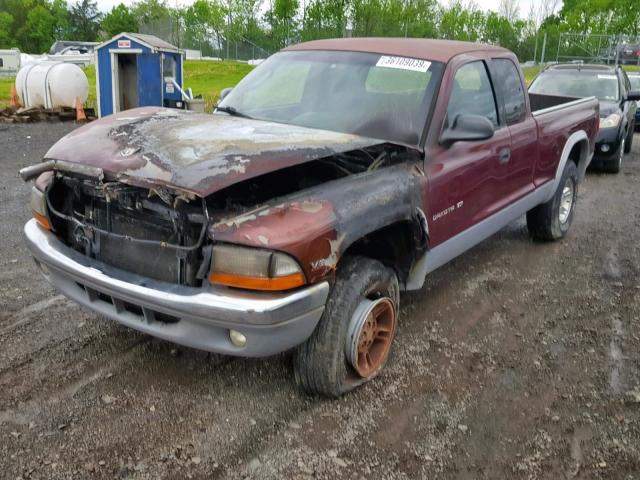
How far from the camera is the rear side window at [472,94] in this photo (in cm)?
420

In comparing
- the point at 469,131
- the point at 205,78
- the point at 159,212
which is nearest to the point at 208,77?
the point at 205,78

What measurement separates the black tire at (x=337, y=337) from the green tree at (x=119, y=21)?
246ft

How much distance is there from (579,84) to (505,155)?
272 inches

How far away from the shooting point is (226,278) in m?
2.82

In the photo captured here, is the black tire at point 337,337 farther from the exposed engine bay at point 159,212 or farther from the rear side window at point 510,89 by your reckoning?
the rear side window at point 510,89

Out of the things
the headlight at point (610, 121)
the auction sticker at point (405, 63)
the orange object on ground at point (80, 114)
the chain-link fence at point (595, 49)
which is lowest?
the orange object on ground at point (80, 114)

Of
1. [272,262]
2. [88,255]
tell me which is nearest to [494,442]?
[272,262]

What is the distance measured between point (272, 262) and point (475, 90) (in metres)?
2.51

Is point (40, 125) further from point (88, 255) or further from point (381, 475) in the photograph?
point (381, 475)

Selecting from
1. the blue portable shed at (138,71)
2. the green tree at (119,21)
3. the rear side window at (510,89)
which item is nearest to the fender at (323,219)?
the rear side window at (510,89)

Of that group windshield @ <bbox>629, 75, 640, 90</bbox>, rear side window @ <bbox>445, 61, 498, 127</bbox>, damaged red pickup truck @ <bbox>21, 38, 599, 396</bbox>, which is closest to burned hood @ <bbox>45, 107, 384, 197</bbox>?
damaged red pickup truck @ <bbox>21, 38, 599, 396</bbox>

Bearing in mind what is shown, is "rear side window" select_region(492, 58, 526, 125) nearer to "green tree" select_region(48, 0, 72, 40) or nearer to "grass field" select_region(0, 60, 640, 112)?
"grass field" select_region(0, 60, 640, 112)

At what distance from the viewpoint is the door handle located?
182 inches

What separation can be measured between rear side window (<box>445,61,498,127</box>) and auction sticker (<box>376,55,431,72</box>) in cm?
23
